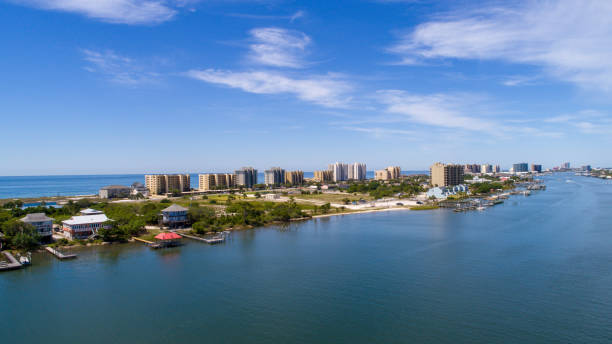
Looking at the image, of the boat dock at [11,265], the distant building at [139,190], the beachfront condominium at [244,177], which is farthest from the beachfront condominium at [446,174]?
the boat dock at [11,265]

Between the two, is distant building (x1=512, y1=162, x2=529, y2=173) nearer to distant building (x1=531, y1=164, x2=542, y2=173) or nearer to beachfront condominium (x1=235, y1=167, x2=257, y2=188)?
distant building (x1=531, y1=164, x2=542, y2=173)

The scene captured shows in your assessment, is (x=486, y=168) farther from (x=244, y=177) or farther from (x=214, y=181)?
(x=214, y=181)

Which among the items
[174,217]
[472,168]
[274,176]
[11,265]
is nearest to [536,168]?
[472,168]

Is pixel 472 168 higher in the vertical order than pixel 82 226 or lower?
higher

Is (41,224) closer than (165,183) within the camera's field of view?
Yes

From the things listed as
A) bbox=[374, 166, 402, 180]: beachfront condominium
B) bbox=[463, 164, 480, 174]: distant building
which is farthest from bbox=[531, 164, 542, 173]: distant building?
bbox=[374, 166, 402, 180]: beachfront condominium

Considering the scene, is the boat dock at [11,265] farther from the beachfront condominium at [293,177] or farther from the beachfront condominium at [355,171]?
the beachfront condominium at [355,171]

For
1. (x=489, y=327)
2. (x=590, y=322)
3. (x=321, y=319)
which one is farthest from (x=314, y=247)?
(x=590, y=322)

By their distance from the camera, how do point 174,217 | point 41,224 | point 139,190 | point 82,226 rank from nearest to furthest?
point 41,224, point 82,226, point 174,217, point 139,190
